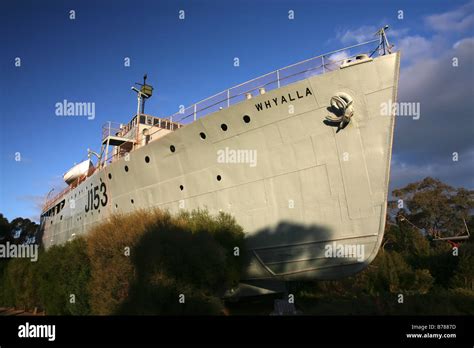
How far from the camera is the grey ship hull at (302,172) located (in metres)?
10.1

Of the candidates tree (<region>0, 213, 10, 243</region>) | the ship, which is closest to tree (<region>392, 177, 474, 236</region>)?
the ship

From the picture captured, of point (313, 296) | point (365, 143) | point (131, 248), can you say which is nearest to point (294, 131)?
point (365, 143)

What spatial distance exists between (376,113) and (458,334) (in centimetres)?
616

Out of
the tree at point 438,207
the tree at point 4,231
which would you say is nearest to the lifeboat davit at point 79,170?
the tree at point 4,231

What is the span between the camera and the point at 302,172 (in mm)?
10906

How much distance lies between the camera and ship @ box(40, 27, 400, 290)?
10148 millimetres

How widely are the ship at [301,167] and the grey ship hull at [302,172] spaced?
0.10ft

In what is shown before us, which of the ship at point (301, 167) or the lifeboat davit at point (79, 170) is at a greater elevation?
the lifeboat davit at point (79, 170)

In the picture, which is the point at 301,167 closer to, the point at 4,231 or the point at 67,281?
the point at 67,281

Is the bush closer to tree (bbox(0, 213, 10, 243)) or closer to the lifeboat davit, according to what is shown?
the lifeboat davit

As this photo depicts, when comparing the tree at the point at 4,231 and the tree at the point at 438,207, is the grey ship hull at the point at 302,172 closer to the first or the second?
the tree at the point at 438,207

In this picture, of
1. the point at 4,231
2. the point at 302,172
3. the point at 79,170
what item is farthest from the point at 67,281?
the point at 4,231

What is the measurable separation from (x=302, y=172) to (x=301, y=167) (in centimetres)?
17

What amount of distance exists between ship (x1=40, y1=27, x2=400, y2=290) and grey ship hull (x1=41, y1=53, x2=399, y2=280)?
31mm
